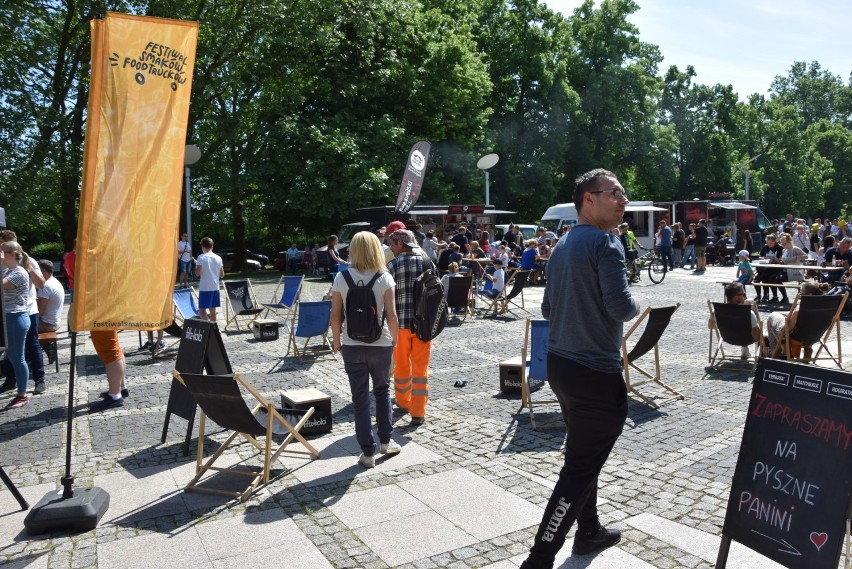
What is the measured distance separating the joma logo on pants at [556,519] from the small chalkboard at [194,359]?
3.53 metres

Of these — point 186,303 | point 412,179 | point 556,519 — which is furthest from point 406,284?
point 412,179

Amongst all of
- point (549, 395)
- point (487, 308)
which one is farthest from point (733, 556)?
point (487, 308)

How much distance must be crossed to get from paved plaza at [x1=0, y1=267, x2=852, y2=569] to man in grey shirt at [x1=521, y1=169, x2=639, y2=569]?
0.64 meters

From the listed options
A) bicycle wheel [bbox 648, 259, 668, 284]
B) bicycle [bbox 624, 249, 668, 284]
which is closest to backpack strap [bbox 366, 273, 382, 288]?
bicycle [bbox 624, 249, 668, 284]

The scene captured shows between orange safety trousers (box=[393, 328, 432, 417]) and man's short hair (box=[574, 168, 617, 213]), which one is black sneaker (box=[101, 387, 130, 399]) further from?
man's short hair (box=[574, 168, 617, 213])

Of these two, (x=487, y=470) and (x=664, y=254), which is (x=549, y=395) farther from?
(x=664, y=254)

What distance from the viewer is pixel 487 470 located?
17.7 feet

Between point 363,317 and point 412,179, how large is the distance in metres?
8.54

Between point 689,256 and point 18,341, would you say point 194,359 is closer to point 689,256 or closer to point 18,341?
point 18,341

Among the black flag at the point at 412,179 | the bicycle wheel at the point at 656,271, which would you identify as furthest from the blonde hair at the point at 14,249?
the bicycle wheel at the point at 656,271

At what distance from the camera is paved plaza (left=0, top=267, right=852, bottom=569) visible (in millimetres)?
Result: 4043

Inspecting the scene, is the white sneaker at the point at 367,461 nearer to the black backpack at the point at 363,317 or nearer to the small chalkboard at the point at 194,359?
the black backpack at the point at 363,317

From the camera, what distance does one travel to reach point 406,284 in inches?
262

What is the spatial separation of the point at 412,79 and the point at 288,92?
204 inches
